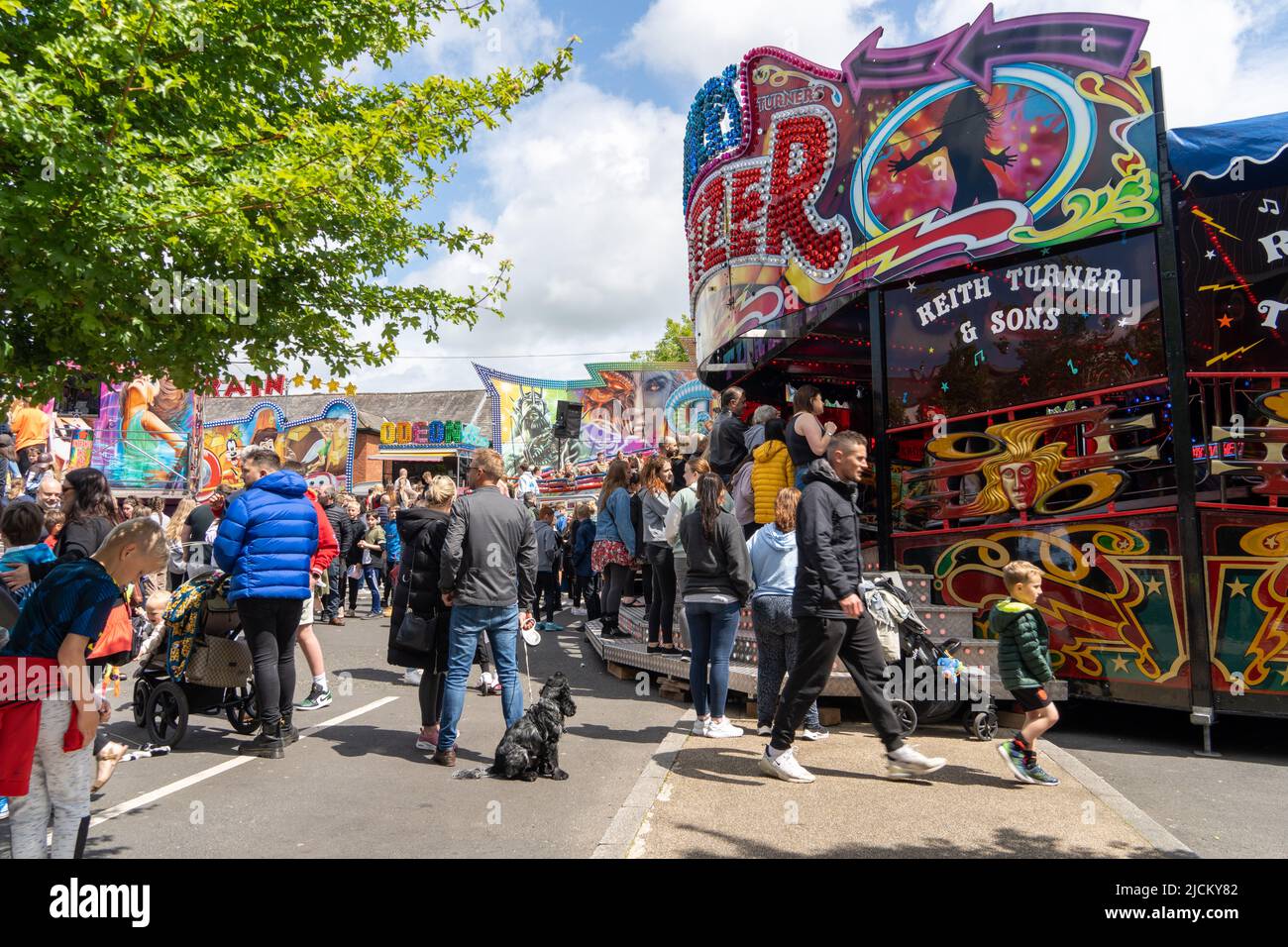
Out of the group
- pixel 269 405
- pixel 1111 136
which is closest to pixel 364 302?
pixel 1111 136

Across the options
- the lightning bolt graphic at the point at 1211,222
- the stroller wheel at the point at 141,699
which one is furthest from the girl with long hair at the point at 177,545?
the lightning bolt graphic at the point at 1211,222

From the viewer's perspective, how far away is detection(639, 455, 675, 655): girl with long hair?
8.01 metres

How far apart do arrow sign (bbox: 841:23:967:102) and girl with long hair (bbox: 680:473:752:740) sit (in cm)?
446

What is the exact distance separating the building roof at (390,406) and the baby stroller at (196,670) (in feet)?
120

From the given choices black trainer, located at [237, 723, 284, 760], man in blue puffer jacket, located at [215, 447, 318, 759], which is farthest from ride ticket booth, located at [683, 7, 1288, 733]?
black trainer, located at [237, 723, 284, 760]

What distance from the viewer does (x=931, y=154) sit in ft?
25.4

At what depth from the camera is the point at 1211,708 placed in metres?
6.39

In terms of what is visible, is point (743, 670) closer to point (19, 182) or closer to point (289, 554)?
point (289, 554)

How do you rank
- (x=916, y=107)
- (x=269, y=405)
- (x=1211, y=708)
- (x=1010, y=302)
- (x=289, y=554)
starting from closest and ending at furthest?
(x=289, y=554) < (x=1211, y=708) < (x=1010, y=302) < (x=916, y=107) < (x=269, y=405)

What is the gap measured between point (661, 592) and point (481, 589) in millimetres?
2953

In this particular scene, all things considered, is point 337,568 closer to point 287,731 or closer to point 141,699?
point 141,699

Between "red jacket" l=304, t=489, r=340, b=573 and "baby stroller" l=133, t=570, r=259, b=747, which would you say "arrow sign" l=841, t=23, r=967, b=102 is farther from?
"baby stroller" l=133, t=570, r=259, b=747

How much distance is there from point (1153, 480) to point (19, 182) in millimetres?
7252

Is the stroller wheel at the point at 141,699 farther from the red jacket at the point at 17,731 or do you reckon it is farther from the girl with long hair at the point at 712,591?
the girl with long hair at the point at 712,591
